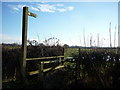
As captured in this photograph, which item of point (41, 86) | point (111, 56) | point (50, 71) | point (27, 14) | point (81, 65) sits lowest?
point (41, 86)

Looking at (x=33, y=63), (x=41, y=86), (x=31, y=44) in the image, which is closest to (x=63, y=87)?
(x=41, y=86)

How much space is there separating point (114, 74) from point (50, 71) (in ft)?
8.18

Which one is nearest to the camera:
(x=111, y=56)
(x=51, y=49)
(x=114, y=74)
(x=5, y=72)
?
(x=114, y=74)

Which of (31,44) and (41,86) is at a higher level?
(31,44)

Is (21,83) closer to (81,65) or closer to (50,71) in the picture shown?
(50,71)

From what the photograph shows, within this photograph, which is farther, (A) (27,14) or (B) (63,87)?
(A) (27,14)

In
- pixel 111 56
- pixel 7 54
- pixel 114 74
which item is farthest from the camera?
pixel 7 54

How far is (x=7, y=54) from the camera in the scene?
7.68 m

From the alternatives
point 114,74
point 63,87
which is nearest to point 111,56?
point 114,74

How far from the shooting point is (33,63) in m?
6.69

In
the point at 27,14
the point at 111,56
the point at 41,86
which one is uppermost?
the point at 27,14

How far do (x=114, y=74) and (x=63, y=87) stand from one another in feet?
5.56

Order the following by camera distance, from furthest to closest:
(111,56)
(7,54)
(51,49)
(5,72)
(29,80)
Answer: (51,49) < (7,54) < (5,72) < (29,80) < (111,56)

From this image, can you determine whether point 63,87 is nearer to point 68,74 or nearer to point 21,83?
point 68,74
